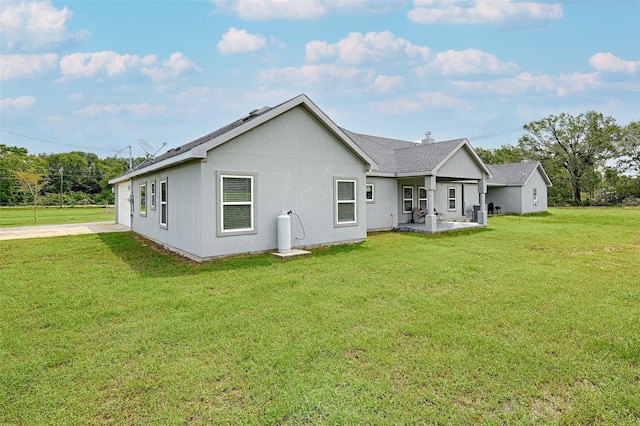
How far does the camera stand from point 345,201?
35.7ft

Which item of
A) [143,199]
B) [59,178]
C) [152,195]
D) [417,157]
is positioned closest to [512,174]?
[417,157]

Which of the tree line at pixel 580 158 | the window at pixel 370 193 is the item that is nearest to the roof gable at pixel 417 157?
the window at pixel 370 193

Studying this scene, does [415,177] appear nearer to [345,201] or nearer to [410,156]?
[410,156]

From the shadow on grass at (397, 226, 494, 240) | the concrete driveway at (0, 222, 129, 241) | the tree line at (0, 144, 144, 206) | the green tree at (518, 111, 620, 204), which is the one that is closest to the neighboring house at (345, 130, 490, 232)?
the shadow on grass at (397, 226, 494, 240)

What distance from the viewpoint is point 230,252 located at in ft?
28.0

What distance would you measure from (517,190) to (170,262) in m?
25.3

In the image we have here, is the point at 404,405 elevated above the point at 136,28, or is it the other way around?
the point at 136,28

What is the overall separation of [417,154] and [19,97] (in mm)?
40049

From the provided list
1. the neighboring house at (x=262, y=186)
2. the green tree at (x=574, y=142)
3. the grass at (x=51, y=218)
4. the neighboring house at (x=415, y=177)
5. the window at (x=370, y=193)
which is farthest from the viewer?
the green tree at (x=574, y=142)

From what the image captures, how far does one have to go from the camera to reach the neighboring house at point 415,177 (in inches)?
562

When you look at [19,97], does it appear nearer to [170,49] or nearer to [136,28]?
[170,49]

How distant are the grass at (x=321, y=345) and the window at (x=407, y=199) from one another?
358 inches

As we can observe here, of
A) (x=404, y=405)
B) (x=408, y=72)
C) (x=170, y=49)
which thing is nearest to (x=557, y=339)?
(x=404, y=405)

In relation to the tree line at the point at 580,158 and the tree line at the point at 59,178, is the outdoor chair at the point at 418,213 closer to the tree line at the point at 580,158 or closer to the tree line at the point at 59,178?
the tree line at the point at 580,158
